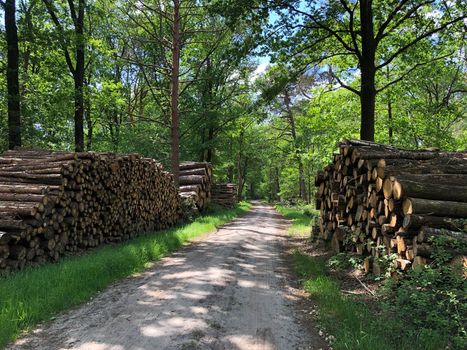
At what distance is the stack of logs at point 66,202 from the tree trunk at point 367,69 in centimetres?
750

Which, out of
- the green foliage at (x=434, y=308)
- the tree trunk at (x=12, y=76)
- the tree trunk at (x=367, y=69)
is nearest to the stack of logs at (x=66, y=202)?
the tree trunk at (x=12, y=76)

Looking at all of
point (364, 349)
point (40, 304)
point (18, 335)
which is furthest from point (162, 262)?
point (364, 349)

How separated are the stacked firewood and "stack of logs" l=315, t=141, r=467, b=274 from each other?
1868cm

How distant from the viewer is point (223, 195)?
2888cm

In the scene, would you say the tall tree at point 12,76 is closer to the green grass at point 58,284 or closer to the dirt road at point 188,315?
the green grass at point 58,284

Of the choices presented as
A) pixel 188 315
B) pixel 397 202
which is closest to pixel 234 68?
pixel 397 202

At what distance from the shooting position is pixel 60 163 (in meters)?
8.59

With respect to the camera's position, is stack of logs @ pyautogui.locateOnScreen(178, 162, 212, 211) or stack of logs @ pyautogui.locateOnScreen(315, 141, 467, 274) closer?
stack of logs @ pyautogui.locateOnScreen(315, 141, 467, 274)

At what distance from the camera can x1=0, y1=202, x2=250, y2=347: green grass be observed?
4723mm

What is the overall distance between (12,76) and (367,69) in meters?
12.1

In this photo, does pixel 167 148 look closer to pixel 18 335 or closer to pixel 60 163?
pixel 60 163

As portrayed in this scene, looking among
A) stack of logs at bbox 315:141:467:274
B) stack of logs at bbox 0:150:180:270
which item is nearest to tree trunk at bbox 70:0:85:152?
stack of logs at bbox 0:150:180:270

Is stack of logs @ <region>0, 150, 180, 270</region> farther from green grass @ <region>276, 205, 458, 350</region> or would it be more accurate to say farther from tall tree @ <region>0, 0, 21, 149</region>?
green grass @ <region>276, 205, 458, 350</region>

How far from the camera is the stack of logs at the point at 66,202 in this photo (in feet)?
23.2
